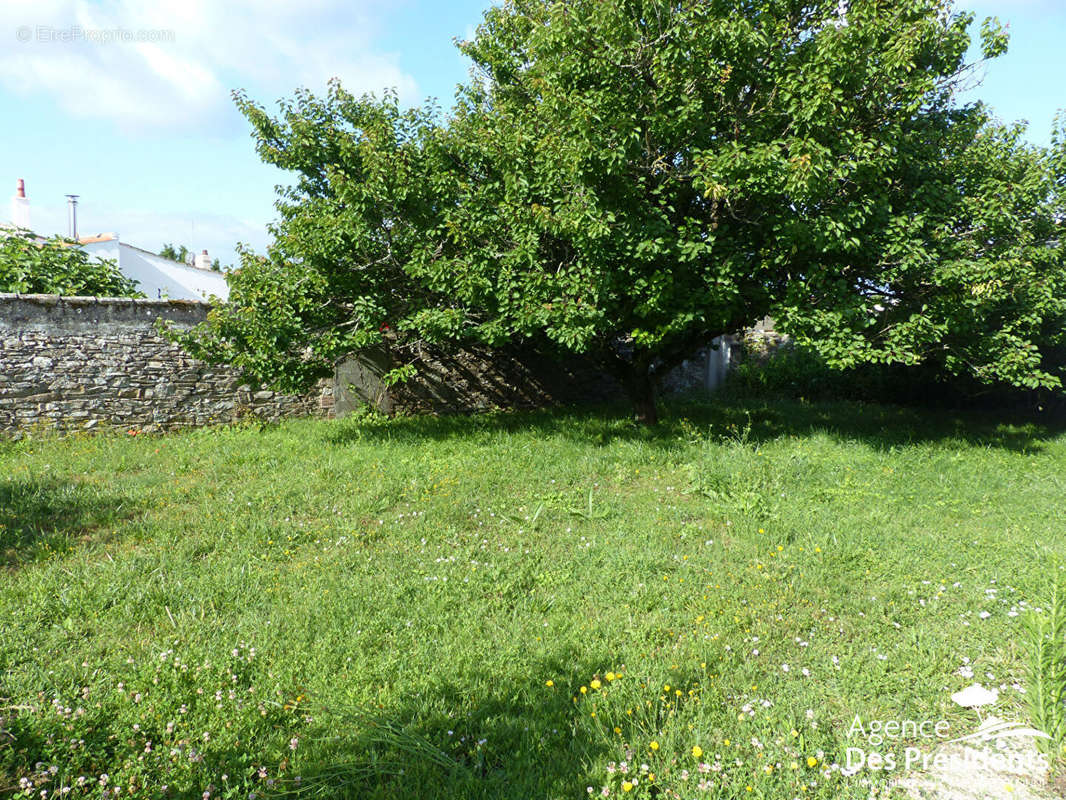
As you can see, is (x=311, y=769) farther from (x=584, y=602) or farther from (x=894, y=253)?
(x=894, y=253)

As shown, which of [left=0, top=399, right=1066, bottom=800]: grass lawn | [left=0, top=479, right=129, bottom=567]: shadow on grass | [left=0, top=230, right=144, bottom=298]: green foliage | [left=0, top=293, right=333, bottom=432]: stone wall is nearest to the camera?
[left=0, top=399, right=1066, bottom=800]: grass lawn

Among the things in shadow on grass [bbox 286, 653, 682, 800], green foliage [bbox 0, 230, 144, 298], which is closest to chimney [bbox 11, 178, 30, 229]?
green foliage [bbox 0, 230, 144, 298]

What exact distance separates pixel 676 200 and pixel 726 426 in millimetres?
3569

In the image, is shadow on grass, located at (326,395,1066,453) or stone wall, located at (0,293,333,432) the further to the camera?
shadow on grass, located at (326,395,1066,453)

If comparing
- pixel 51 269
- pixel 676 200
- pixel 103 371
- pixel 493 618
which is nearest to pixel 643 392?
pixel 676 200

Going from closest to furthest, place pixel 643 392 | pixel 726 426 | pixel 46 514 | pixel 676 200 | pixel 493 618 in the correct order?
pixel 493 618, pixel 46 514, pixel 676 200, pixel 726 426, pixel 643 392

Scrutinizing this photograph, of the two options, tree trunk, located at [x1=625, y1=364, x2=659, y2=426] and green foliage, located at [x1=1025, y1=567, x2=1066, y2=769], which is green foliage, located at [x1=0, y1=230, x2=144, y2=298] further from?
green foliage, located at [x1=1025, y1=567, x2=1066, y2=769]

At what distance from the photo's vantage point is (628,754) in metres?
2.67

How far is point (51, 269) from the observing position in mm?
9180

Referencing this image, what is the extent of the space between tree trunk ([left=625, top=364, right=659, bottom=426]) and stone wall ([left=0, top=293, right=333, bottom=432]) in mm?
5878

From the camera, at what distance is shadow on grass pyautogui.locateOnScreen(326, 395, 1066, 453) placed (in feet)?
28.2

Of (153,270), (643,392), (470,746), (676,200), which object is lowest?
(470,746)

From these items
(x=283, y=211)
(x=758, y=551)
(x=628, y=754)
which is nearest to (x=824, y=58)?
(x=758, y=551)

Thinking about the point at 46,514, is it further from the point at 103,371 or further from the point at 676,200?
the point at 676,200
